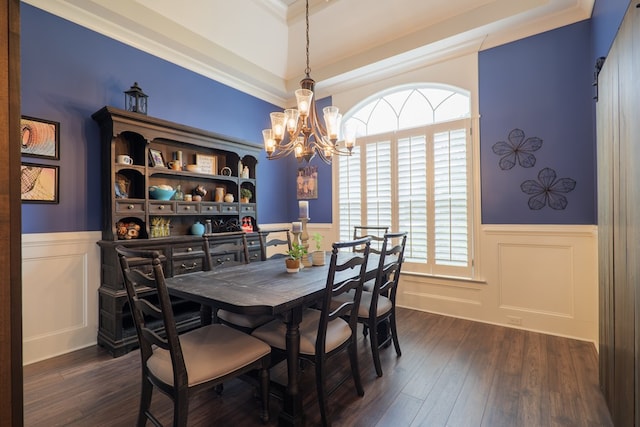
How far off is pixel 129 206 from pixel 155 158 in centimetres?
62

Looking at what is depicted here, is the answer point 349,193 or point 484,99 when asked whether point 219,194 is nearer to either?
point 349,193

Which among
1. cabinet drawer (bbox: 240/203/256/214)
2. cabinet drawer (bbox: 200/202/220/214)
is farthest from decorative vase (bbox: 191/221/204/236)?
cabinet drawer (bbox: 240/203/256/214)

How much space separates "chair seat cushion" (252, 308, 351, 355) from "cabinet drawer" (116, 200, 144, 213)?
1.82 meters

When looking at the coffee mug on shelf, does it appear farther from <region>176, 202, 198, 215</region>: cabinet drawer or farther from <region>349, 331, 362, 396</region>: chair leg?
<region>349, 331, 362, 396</region>: chair leg

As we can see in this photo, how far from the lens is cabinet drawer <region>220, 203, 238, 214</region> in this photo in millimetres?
3671

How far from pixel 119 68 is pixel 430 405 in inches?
158

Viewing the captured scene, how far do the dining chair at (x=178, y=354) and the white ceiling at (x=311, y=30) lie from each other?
2.75 meters

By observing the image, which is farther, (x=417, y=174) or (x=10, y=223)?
(x=417, y=174)

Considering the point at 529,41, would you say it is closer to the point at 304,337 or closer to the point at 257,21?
the point at 257,21

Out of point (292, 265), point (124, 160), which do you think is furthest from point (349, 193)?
point (124, 160)

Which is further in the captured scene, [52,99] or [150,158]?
[150,158]

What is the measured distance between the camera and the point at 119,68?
118 inches

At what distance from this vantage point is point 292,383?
167cm

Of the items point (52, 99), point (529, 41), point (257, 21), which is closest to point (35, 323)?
point (52, 99)
